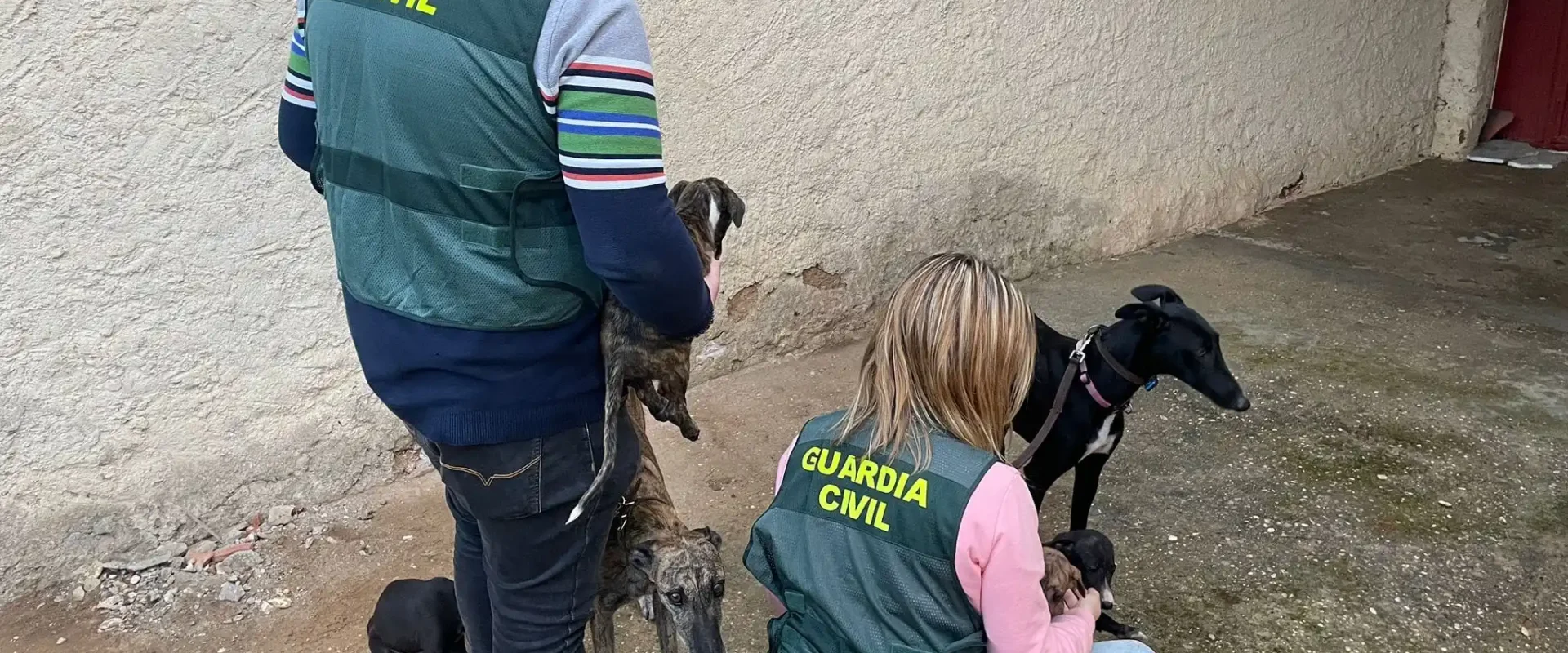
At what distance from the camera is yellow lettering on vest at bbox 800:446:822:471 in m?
2.12

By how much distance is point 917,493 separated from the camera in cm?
197

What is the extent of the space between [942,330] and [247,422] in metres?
2.50

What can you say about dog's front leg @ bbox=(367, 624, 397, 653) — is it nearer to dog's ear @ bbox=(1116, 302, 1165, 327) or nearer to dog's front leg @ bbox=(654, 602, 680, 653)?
dog's front leg @ bbox=(654, 602, 680, 653)

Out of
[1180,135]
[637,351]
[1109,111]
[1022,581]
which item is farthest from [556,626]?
[1180,135]

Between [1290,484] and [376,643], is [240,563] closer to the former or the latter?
[376,643]

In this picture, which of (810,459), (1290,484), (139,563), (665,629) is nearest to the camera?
Result: (810,459)

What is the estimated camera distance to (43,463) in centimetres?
335

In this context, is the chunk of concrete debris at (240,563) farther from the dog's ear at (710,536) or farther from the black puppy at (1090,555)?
the black puppy at (1090,555)

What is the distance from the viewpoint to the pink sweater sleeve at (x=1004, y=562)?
1916mm

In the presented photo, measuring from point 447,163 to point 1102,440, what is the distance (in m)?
2.10

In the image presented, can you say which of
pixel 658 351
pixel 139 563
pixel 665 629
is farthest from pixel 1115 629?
pixel 139 563

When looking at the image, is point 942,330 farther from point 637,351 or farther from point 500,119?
point 500,119

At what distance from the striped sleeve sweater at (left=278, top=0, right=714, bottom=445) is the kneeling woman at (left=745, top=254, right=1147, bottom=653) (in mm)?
386

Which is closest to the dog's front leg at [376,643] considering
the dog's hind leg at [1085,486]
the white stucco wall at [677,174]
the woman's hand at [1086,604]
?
the white stucco wall at [677,174]
